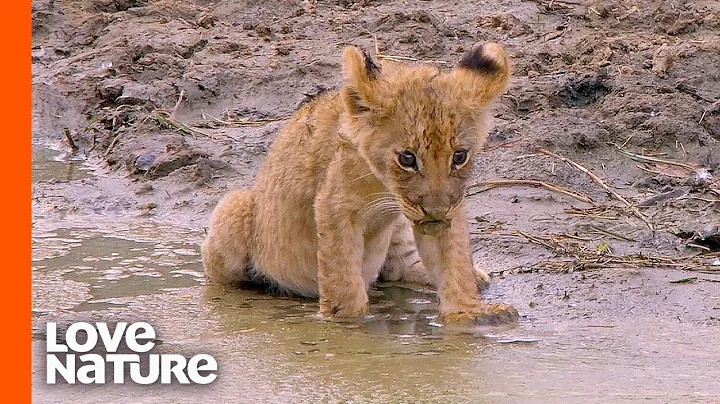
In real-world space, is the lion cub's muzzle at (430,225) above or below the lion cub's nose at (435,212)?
below

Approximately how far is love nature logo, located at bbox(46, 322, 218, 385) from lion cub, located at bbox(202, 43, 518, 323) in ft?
3.54

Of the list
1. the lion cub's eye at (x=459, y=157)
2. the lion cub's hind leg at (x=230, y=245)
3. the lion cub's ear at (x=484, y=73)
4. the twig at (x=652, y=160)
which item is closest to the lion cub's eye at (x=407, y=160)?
the lion cub's eye at (x=459, y=157)

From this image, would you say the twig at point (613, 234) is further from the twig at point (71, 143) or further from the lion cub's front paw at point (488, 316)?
the twig at point (71, 143)

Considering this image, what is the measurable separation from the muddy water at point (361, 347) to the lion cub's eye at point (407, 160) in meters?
0.80

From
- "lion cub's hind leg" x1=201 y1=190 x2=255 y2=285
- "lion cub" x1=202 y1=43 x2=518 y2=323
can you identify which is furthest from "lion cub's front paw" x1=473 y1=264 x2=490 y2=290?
"lion cub's hind leg" x1=201 y1=190 x2=255 y2=285

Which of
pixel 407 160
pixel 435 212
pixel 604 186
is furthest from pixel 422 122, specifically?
pixel 604 186

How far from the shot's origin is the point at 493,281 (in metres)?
6.99

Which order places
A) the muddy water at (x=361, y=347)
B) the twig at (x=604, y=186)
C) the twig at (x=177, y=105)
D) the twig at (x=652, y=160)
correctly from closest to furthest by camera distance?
the muddy water at (x=361, y=347)
the twig at (x=604, y=186)
the twig at (x=652, y=160)
the twig at (x=177, y=105)

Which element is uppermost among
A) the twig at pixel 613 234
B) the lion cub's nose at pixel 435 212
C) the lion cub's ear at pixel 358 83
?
the lion cub's ear at pixel 358 83

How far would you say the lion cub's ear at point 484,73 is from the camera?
587 centimetres

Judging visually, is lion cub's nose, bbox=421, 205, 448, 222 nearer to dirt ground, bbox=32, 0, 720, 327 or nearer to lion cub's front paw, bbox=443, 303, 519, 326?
lion cub's front paw, bbox=443, 303, 519, 326

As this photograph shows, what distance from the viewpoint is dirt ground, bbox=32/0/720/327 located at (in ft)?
23.4

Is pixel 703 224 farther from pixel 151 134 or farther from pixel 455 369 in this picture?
pixel 151 134

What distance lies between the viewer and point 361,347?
216 inches
